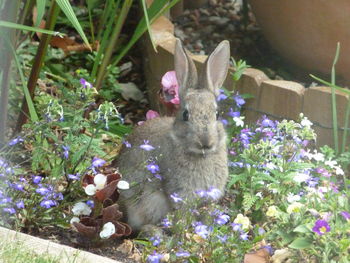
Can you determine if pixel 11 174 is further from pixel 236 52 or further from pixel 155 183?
pixel 236 52

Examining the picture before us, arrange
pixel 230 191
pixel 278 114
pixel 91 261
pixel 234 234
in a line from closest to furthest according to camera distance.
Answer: pixel 91 261
pixel 234 234
pixel 230 191
pixel 278 114

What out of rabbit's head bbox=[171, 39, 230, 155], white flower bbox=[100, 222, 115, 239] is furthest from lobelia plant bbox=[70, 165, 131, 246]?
rabbit's head bbox=[171, 39, 230, 155]

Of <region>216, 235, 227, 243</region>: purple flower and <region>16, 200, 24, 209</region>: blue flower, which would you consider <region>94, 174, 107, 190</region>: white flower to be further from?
<region>216, 235, 227, 243</region>: purple flower

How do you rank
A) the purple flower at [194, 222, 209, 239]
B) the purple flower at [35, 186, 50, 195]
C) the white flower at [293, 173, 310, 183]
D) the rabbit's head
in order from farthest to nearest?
the white flower at [293, 173, 310, 183] → the rabbit's head → the purple flower at [35, 186, 50, 195] → the purple flower at [194, 222, 209, 239]

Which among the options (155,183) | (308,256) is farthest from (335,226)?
(155,183)

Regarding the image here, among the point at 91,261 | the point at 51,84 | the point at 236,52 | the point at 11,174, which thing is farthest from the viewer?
the point at 236,52

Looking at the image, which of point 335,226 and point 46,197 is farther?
point 46,197

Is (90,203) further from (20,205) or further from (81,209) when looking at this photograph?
(20,205)
